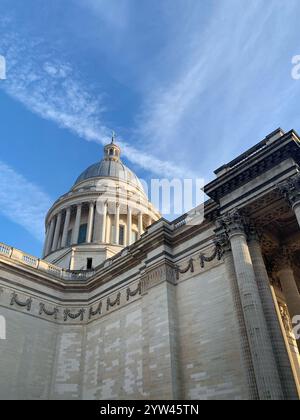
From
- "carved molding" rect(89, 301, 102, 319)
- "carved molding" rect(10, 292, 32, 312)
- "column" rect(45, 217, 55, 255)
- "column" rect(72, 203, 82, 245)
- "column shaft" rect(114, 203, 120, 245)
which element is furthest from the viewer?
"column" rect(45, 217, 55, 255)

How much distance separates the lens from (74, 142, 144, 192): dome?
48750 millimetres

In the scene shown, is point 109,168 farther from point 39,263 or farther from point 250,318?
point 250,318

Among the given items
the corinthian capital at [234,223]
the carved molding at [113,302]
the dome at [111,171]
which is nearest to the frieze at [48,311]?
the carved molding at [113,302]

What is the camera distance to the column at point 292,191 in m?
17.0

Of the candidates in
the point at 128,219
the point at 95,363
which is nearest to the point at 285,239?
the point at 95,363

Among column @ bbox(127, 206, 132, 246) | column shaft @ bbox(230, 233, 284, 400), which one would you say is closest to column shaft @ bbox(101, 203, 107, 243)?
column @ bbox(127, 206, 132, 246)

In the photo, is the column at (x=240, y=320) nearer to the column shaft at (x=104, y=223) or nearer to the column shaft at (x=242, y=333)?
the column shaft at (x=242, y=333)

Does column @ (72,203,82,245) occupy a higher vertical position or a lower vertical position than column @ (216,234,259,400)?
higher

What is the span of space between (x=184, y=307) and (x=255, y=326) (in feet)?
20.0

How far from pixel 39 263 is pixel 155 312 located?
11.6 metres

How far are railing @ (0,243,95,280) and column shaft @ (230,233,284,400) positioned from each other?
53.2 feet

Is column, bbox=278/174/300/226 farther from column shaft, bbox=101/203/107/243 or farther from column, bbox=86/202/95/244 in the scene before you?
column, bbox=86/202/95/244

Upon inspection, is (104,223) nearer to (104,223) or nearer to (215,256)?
(104,223)

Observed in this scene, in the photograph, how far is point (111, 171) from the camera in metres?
49.5
